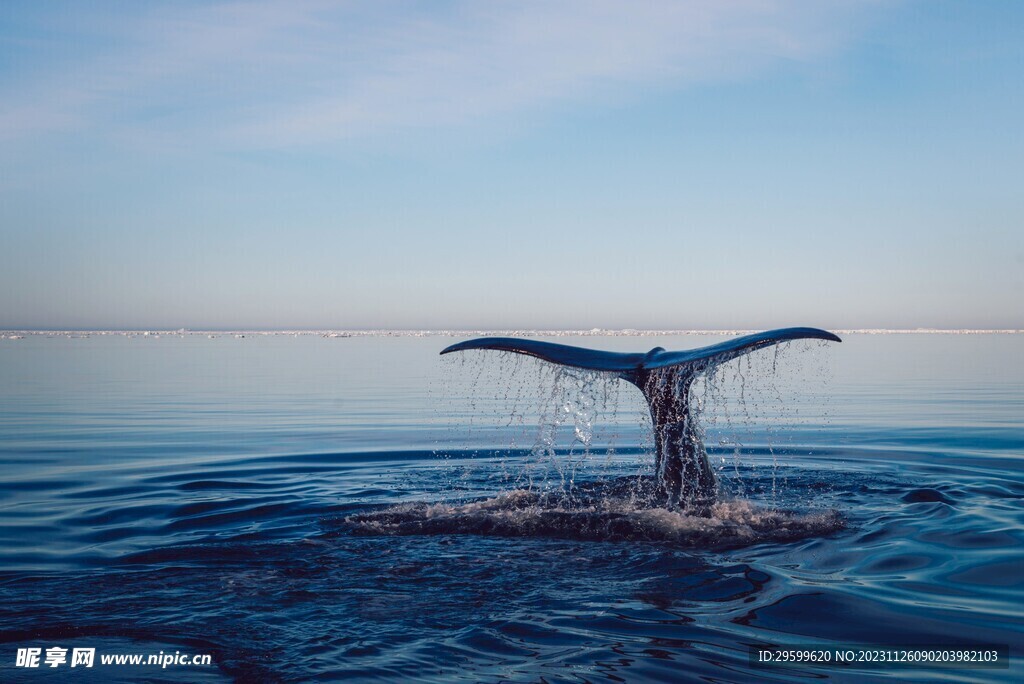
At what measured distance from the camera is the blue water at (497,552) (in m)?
4.92

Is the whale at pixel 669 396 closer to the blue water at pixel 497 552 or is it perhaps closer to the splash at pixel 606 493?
→ the splash at pixel 606 493

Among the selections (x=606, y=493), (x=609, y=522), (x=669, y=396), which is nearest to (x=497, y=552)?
(x=609, y=522)

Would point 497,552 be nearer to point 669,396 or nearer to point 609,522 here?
point 609,522

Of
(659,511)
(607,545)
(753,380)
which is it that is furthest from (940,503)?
(753,380)

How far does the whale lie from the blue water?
23 cm

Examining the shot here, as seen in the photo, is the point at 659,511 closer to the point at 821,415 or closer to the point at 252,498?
the point at 252,498

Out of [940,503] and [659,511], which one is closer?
[659,511]

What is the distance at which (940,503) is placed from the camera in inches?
360

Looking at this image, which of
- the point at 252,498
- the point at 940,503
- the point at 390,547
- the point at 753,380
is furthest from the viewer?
the point at 753,380

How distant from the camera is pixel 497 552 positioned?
728 centimetres

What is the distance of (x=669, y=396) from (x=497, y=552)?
2.63 meters

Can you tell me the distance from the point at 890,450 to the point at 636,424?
5891 millimetres

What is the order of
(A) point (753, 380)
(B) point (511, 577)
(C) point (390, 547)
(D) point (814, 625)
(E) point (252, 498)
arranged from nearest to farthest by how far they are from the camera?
(D) point (814, 625) < (B) point (511, 577) < (C) point (390, 547) < (E) point (252, 498) < (A) point (753, 380)

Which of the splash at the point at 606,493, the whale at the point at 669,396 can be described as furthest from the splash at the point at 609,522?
the whale at the point at 669,396
